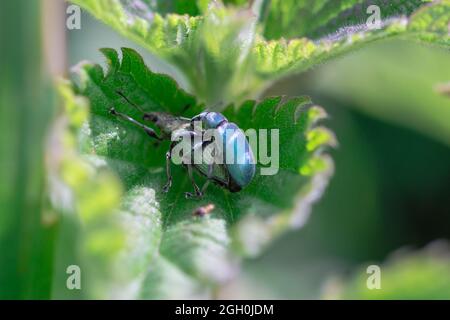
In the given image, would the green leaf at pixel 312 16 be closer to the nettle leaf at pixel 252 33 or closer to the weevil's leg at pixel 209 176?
the nettle leaf at pixel 252 33

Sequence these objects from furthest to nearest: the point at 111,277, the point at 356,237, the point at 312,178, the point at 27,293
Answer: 1. the point at 356,237
2. the point at 27,293
3. the point at 312,178
4. the point at 111,277

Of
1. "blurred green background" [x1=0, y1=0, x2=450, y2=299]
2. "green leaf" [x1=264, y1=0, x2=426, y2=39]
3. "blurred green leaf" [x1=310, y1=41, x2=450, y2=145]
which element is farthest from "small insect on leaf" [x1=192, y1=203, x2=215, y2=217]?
"blurred green leaf" [x1=310, y1=41, x2=450, y2=145]

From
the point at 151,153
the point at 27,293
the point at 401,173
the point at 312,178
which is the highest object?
the point at 401,173

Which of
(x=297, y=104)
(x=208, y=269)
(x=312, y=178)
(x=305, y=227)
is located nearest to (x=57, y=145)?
(x=208, y=269)

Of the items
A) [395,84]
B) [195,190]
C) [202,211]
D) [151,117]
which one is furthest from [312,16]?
[395,84]

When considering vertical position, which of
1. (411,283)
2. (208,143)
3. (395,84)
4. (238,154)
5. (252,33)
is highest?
(395,84)

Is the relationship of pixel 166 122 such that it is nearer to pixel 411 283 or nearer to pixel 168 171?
pixel 168 171
